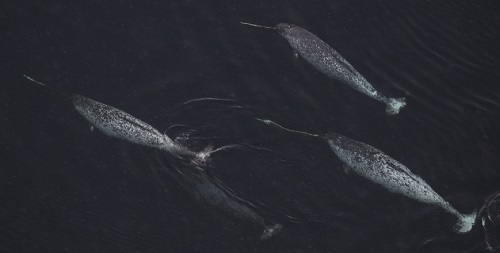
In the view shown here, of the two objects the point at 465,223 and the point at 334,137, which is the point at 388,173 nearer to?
the point at 334,137

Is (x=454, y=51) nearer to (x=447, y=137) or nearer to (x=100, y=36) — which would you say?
(x=447, y=137)

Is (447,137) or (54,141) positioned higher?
(447,137)

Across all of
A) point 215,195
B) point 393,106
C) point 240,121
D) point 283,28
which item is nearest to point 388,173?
point 393,106

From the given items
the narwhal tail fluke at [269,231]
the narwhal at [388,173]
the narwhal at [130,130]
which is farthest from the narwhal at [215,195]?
the narwhal at [388,173]

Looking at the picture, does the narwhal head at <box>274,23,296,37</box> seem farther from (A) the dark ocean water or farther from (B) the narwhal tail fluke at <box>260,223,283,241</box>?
(B) the narwhal tail fluke at <box>260,223,283,241</box>

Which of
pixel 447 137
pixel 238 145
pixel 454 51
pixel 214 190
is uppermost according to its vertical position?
pixel 454 51

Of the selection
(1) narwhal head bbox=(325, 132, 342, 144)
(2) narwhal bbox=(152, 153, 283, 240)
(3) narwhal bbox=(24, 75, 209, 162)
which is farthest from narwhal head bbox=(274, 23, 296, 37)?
(2) narwhal bbox=(152, 153, 283, 240)

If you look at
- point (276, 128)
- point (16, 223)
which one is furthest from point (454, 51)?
point (16, 223)
